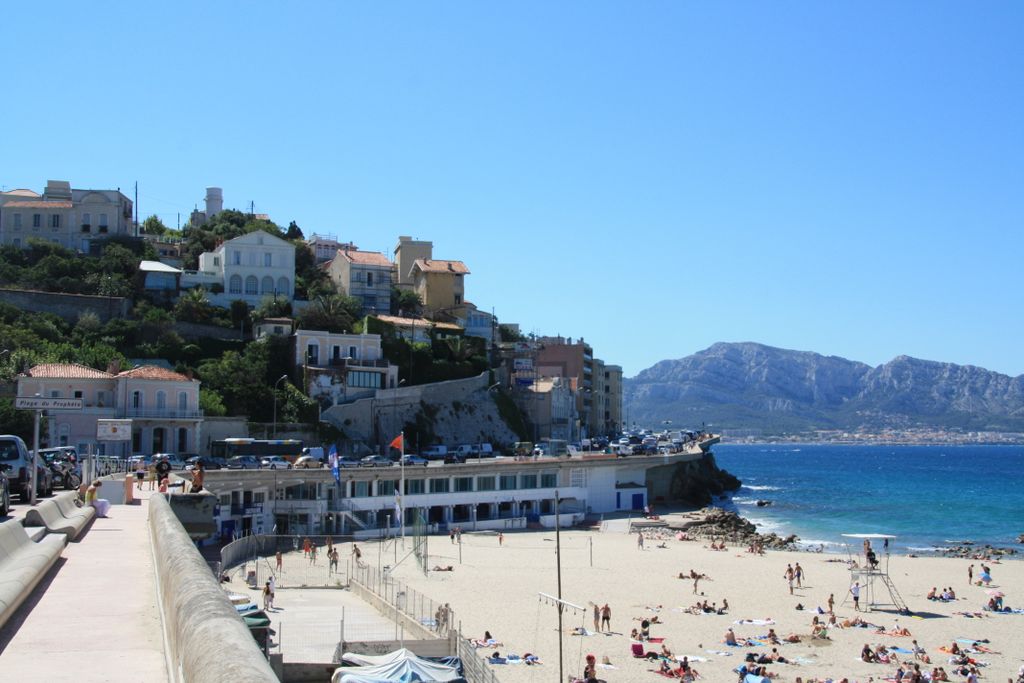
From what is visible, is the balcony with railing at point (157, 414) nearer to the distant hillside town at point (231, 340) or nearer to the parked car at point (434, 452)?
the distant hillside town at point (231, 340)

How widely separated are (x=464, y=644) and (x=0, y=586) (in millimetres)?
17028

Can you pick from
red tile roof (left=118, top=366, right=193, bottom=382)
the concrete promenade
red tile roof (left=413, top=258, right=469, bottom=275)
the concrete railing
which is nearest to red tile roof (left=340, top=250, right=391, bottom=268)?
red tile roof (left=413, top=258, right=469, bottom=275)

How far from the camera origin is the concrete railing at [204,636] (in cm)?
416

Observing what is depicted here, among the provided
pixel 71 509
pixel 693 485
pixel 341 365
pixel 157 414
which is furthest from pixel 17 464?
pixel 693 485

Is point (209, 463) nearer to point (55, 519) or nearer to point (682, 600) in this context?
point (682, 600)

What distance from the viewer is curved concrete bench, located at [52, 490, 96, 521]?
60.1 feet

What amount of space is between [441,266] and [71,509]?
75.1m

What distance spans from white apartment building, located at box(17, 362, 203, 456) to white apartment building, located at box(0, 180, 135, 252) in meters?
24.7

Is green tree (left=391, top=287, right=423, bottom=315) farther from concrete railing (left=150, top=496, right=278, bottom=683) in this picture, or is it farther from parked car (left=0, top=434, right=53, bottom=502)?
concrete railing (left=150, top=496, right=278, bottom=683)

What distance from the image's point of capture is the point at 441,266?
93.9 m

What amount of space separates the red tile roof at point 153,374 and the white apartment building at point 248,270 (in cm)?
1518

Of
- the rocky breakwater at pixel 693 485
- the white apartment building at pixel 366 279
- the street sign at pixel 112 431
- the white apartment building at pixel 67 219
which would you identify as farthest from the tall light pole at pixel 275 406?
the rocky breakwater at pixel 693 485

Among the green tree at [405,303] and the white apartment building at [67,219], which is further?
the green tree at [405,303]

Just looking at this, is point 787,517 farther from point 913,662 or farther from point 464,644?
point 464,644
